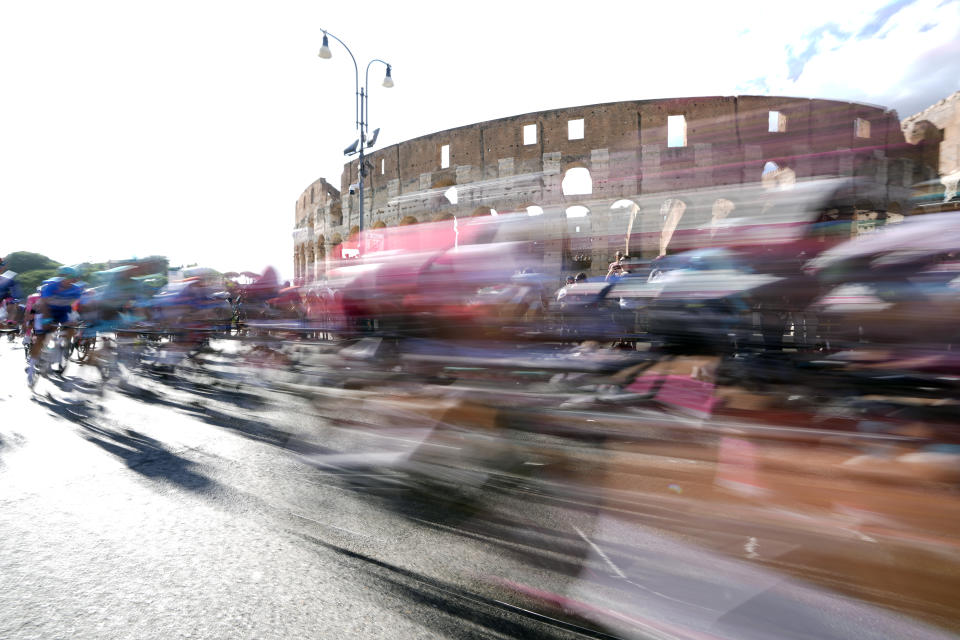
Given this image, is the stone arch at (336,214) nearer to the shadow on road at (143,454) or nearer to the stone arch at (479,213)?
the stone arch at (479,213)

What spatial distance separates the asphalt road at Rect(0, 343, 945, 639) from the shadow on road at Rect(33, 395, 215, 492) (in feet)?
0.08

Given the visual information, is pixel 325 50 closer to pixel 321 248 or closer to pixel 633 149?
pixel 633 149

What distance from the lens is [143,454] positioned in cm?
404

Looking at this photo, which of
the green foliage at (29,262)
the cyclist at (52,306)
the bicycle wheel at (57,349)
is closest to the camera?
the cyclist at (52,306)

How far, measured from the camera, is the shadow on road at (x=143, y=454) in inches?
136

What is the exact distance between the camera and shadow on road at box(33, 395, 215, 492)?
3.45 m

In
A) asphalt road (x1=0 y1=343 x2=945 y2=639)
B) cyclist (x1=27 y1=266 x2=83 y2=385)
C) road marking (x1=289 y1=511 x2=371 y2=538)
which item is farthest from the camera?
cyclist (x1=27 y1=266 x2=83 y2=385)

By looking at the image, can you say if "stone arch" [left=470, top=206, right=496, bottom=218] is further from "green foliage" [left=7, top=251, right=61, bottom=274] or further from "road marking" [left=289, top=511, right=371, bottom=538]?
"green foliage" [left=7, top=251, right=61, bottom=274]

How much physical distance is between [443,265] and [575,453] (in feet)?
6.33

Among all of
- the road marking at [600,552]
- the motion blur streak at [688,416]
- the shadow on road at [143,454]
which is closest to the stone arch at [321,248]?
the shadow on road at [143,454]

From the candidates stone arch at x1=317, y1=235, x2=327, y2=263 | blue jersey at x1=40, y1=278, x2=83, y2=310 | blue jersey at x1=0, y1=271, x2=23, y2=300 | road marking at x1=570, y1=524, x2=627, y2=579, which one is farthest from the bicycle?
stone arch at x1=317, y1=235, x2=327, y2=263

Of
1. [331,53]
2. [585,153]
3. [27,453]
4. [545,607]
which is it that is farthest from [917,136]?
[27,453]

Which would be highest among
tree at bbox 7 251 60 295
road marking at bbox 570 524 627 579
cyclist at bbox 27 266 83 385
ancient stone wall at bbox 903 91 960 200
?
tree at bbox 7 251 60 295

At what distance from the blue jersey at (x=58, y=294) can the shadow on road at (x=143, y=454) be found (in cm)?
332
